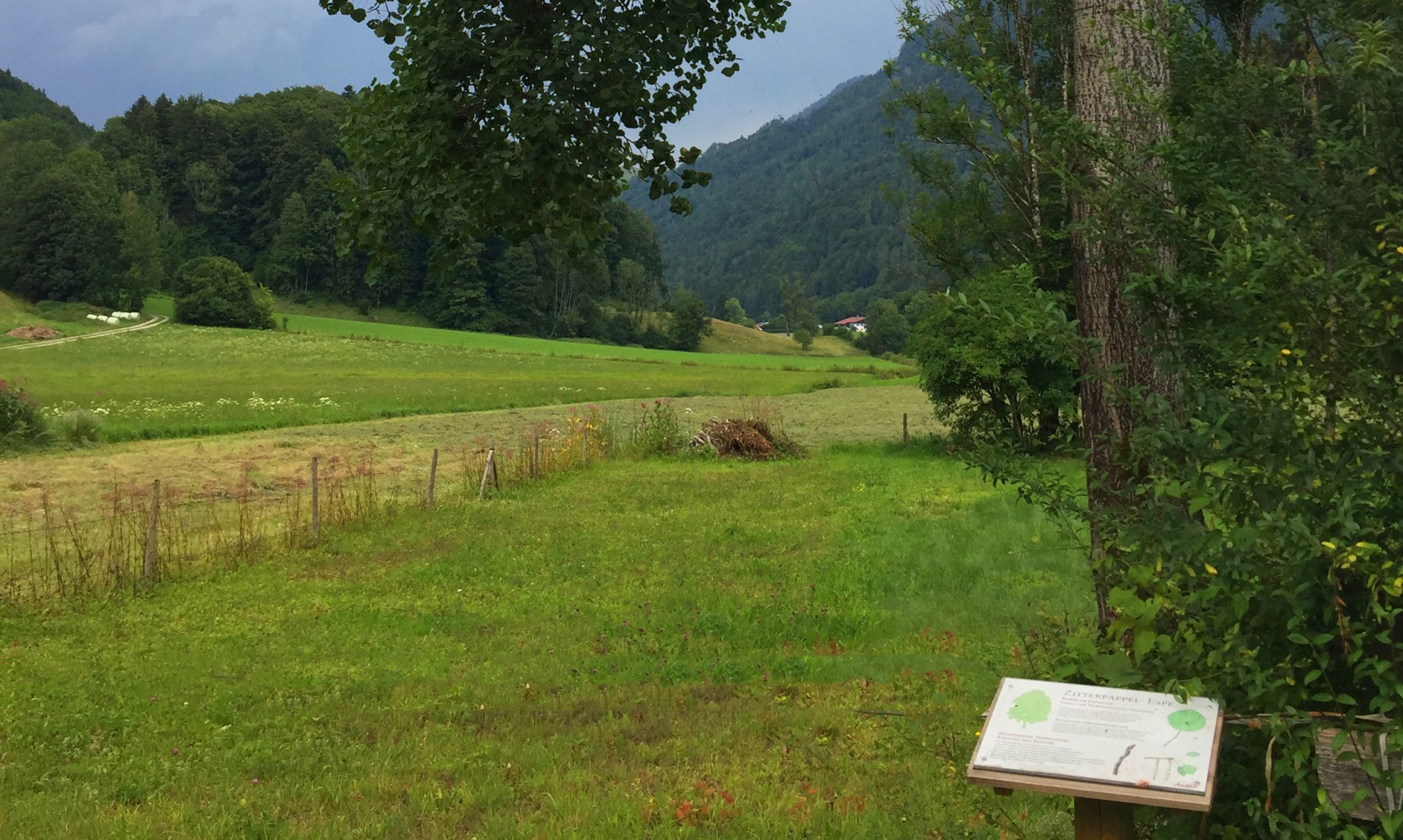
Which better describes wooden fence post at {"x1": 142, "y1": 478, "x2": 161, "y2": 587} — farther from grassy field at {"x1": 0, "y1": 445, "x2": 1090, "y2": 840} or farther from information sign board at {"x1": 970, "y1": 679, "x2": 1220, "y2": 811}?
information sign board at {"x1": 970, "y1": 679, "x2": 1220, "y2": 811}

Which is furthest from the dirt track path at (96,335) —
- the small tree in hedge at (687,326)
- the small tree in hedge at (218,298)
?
A: the small tree in hedge at (687,326)

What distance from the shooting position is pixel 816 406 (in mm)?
52156

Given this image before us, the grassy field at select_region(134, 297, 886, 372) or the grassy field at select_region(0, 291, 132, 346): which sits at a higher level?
the grassy field at select_region(0, 291, 132, 346)

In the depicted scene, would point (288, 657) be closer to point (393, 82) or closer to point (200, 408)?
point (393, 82)

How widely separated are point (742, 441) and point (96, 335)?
62365mm

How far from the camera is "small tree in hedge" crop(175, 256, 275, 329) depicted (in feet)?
286

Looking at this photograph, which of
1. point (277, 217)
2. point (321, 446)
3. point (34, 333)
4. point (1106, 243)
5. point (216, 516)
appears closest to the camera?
point (1106, 243)

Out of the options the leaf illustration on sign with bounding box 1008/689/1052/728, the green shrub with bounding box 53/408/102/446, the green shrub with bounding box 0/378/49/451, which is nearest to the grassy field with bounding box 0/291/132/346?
the green shrub with bounding box 53/408/102/446

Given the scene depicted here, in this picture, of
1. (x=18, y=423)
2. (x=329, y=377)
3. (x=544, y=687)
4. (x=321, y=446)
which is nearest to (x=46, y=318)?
(x=329, y=377)

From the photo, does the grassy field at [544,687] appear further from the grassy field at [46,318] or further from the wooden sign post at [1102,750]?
the grassy field at [46,318]

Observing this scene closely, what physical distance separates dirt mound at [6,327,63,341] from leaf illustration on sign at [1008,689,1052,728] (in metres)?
78.2

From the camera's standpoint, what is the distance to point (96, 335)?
74.1 metres

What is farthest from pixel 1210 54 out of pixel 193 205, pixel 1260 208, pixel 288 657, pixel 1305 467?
pixel 193 205

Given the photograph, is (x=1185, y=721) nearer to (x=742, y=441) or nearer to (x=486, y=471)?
(x=486, y=471)
